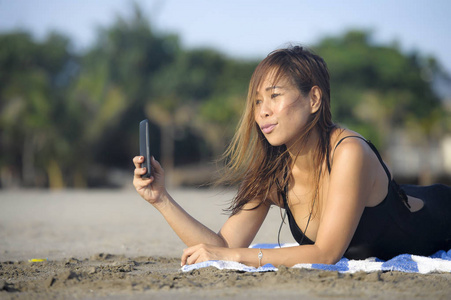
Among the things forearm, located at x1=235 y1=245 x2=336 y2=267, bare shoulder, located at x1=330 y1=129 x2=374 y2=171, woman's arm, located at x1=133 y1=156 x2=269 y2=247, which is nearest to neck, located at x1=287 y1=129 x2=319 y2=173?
bare shoulder, located at x1=330 y1=129 x2=374 y2=171

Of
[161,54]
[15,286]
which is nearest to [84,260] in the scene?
[15,286]

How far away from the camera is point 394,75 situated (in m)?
30.4

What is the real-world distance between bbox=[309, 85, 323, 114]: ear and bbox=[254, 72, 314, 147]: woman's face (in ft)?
0.04

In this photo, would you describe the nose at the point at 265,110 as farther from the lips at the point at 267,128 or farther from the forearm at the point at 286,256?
the forearm at the point at 286,256

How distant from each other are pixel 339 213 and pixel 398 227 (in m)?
0.70

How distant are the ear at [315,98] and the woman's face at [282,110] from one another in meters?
0.01

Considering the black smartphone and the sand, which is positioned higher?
the black smartphone

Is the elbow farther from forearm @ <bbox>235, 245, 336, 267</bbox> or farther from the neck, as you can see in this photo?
the neck

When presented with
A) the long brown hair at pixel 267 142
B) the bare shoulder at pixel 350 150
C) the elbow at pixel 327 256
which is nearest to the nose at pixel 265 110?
the long brown hair at pixel 267 142

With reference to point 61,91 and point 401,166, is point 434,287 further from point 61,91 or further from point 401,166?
point 401,166

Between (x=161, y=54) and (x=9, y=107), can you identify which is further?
(x=161, y=54)

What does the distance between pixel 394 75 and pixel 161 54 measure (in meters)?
13.4

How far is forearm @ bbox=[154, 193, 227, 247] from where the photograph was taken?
3021mm

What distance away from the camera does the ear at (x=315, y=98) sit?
281 cm
